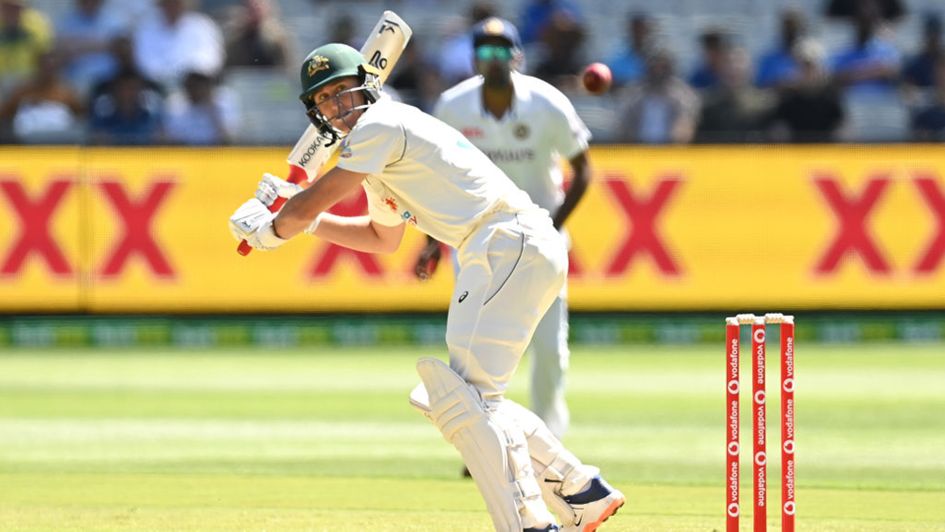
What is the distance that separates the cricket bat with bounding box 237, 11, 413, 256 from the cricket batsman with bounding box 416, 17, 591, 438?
5.36ft

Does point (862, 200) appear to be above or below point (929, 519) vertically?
above

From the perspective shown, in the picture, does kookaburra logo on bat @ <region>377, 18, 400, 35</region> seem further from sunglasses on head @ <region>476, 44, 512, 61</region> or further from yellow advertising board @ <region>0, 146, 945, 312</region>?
yellow advertising board @ <region>0, 146, 945, 312</region>

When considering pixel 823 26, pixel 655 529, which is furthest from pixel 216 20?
pixel 655 529

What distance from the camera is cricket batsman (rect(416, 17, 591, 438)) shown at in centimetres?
879

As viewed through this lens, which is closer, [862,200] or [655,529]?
[655,529]

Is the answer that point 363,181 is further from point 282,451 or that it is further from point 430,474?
point 282,451

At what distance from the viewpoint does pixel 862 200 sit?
1502cm

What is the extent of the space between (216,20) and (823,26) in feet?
19.1

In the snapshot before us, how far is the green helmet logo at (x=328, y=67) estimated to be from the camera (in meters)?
6.18

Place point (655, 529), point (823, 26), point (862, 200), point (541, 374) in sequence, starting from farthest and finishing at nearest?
point (823, 26) < point (862, 200) < point (541, 374) < point (655, 529)

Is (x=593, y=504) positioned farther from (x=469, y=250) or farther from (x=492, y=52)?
(x=492, y=52)

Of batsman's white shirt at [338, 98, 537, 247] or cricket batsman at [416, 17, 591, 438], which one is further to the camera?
cricket batsman at [416, 17, 591, 438]

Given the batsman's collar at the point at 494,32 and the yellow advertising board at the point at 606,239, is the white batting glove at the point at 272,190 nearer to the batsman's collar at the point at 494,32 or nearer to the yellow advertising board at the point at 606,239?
the batsman's collar at the point at 494,32

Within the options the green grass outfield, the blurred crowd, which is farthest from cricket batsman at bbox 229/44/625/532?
the blurred crowd
